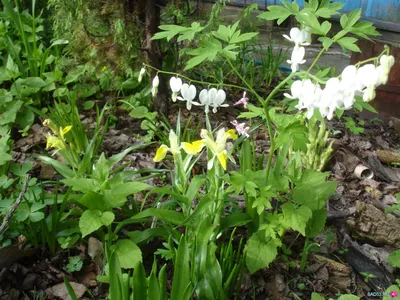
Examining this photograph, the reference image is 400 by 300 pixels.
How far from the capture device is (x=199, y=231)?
1802 millimetres

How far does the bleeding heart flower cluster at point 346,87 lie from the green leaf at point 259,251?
626 millimetres

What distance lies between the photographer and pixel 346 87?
1429 millimetres

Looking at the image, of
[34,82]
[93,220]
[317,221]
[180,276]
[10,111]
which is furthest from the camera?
[34,82]

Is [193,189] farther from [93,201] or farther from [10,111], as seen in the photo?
[10,111]

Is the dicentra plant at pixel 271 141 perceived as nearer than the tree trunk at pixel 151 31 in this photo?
Yes

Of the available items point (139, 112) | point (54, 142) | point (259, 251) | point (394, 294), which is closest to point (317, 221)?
point (259, 251)

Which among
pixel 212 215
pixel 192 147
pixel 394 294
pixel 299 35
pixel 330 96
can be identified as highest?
pixel 299 35

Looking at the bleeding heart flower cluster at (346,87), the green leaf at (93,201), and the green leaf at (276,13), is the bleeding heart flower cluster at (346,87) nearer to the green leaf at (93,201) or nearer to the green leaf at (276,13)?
the green leaf at (276,13)

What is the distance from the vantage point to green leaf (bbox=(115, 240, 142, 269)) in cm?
180

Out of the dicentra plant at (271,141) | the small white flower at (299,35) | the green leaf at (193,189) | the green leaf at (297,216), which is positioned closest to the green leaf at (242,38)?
the dicentra plant at (271,141)

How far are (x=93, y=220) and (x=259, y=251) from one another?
2.17 ft

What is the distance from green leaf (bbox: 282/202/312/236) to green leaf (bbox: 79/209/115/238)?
674mm

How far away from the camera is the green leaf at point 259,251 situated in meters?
1.84

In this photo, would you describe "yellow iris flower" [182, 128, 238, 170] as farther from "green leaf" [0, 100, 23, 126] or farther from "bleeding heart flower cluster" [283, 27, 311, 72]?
"green leaf" [0, 100, 23, 126]
